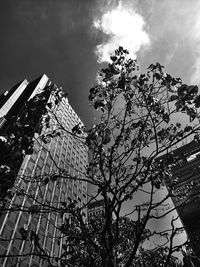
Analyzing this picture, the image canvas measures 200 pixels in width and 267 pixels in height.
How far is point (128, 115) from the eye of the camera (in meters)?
5.88

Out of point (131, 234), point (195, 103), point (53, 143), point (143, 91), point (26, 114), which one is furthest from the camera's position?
point (53, 143)

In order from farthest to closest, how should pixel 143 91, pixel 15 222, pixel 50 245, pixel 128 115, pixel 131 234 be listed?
pixel 50 245 → pixel 15 222 → pixel 131 234 → pixel 128 115 → pixel 143 91

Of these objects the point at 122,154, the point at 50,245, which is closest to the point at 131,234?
the point at 122,154

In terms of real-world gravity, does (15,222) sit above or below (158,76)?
above

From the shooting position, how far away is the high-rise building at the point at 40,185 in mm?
4648

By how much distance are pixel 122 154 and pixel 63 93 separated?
2.33m

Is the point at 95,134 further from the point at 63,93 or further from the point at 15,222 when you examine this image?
the point at 15,222

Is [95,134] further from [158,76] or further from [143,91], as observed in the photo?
[158,76]

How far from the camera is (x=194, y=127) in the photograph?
4.88 meters

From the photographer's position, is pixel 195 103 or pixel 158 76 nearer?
pixel 195 103

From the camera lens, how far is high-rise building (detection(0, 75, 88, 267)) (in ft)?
15.3

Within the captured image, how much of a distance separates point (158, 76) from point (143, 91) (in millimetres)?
683

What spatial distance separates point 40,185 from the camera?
5742 mm

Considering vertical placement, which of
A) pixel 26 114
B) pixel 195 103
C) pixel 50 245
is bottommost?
pixel 195 103
